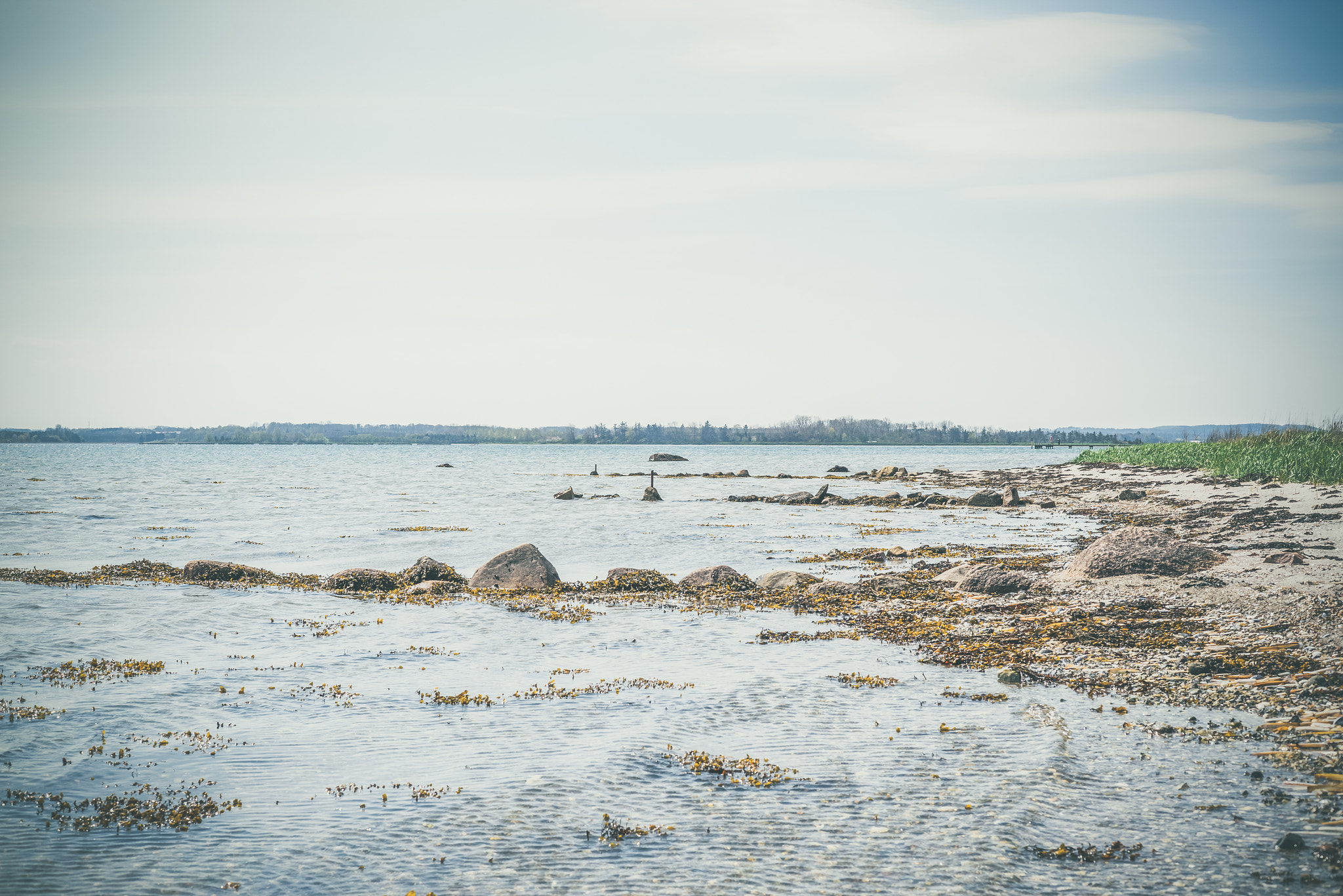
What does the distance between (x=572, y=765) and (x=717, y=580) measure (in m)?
13.5

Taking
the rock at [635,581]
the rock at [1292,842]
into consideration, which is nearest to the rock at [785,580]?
the rock at [635,581]

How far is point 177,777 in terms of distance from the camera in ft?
31.8

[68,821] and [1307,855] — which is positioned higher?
[1307,855]

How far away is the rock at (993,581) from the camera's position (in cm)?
2020

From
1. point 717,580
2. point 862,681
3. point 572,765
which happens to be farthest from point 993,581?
point 572,765

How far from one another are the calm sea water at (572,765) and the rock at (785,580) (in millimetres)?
2668

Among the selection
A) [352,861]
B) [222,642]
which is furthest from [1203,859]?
[222,642]

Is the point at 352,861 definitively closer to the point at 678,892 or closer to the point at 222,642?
the point at 678,892

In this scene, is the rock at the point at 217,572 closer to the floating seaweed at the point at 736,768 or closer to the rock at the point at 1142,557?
the floating seaweed at the point at 736,768

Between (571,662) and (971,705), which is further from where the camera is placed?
(571,662)

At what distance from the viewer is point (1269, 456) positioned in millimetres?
43719

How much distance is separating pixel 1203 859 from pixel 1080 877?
3.81ft

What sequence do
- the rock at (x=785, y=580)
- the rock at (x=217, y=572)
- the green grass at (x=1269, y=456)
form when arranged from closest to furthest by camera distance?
the rock at (x=785, y=580)
the rock at (x=217, y=572)
the green grass at (x=1269, y=456)

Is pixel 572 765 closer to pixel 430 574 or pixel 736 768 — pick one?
pixel 736 768
